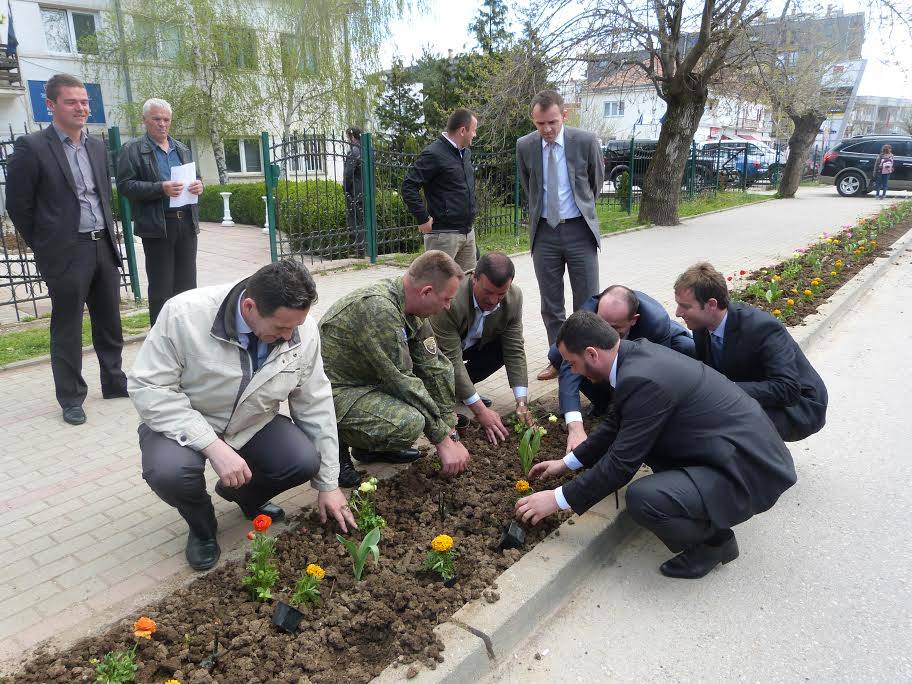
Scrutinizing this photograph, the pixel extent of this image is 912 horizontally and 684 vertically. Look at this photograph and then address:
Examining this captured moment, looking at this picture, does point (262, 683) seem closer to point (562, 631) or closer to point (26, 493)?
point (562, 631)

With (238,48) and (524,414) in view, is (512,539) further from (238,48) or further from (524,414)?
(238,48)

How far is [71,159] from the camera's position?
4.31m

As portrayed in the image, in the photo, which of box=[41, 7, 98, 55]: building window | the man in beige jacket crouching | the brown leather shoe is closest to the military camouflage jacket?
the man in beige jacket crouching

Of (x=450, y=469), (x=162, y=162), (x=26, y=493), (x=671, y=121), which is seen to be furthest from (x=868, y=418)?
(x=671, y=121)

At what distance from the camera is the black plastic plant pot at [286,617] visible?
2291 millimetres

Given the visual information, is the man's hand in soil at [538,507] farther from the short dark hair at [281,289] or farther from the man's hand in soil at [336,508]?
the short dark hair at [281,289]

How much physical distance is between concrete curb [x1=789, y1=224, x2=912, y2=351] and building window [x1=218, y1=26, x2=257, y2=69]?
19.0 metres

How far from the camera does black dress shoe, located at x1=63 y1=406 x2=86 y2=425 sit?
13.8 ft

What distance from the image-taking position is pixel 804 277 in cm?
777

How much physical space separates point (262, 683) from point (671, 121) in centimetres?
1394

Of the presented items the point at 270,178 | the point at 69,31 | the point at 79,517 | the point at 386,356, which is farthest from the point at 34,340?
the point at 69,31

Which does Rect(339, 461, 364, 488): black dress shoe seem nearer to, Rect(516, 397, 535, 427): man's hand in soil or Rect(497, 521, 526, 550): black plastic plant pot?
Rect(497, 521, 526, 550): black plastic plant pot

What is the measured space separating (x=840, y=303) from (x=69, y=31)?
24.7 m

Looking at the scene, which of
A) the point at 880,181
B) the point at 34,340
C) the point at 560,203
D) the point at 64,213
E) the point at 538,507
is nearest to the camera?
the point at 538,507
